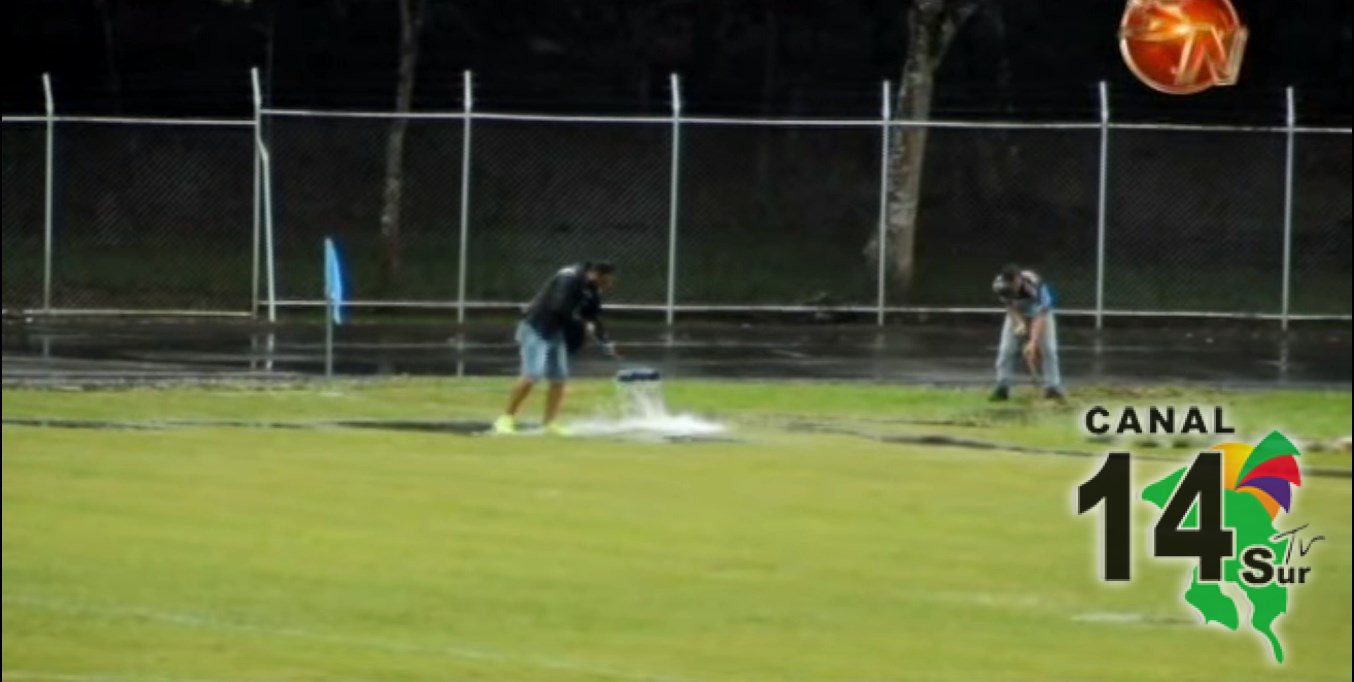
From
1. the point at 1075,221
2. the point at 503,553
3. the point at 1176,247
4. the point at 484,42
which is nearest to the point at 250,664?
the point at 484,42

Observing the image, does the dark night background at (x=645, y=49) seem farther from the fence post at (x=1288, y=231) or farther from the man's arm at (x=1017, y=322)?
the man's arm at (x=1017, y=322)

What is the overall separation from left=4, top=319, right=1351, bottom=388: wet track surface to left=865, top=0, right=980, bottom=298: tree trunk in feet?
17.0

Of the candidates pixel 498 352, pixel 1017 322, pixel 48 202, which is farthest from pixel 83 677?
pixel 498 352

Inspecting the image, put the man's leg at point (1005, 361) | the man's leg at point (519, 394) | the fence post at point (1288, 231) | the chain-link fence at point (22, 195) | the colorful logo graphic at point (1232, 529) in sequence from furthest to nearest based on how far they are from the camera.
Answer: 1. the chain-link fence at point (22, 195)
2. the man's leg at point (1005, 361)
3. the man's leg at point (519, 394)
4. the fence post at point (1288, 231)
5. the colorful logo graphic at point (1232, 529)

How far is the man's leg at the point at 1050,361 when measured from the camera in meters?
15.8

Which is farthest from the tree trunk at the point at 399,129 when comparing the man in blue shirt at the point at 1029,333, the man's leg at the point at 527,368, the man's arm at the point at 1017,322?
the man's arm at the point at 1017,322

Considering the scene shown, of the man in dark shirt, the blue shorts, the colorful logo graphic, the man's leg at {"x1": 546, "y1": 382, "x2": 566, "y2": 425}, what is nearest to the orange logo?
the colorful logo graphic

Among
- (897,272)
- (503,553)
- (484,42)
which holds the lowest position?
(503,553)

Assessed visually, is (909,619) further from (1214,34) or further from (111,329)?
(111,329)

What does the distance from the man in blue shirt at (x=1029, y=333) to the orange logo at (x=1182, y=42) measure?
1030cm

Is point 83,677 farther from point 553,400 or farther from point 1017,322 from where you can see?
point 1017,322

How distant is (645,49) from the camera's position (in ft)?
26.8

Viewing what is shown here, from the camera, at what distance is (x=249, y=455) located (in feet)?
47.8

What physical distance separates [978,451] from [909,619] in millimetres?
5123
